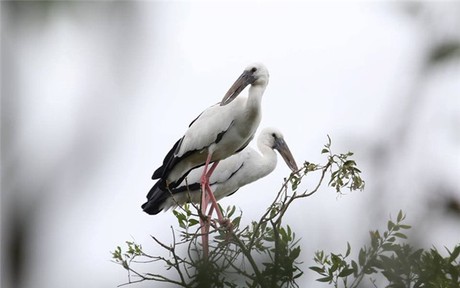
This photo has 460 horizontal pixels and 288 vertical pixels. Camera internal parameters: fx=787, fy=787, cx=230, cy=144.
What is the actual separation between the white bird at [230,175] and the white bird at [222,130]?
107 cm

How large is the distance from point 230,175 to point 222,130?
1698mm

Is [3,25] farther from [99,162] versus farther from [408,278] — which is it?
[408,278]

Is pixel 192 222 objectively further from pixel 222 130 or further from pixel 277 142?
pixel 277 142

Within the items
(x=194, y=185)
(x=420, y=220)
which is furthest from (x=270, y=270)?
(x=194, y=185)

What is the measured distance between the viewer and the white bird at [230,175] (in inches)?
314

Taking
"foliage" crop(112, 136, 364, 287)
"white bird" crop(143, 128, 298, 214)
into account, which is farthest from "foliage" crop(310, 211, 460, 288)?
"white bird" crop(143, 128, 298, 214)

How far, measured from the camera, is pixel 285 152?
8.27 metres

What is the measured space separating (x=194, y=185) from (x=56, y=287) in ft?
24.2

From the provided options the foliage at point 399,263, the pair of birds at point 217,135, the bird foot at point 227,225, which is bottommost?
the foliage at point 399,263

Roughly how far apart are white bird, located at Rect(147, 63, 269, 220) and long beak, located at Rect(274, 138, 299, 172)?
152cm

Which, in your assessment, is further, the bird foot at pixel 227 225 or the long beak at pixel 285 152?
the long beak at pixel 285 152

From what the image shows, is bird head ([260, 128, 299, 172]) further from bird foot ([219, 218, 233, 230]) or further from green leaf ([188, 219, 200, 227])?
green leaf ([188, 219, 200, 227])

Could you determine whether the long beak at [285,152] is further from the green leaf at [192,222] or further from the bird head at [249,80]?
the green leaf at [192,222]

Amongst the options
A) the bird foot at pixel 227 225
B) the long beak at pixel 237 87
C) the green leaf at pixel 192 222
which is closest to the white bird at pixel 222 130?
the long beak at pixel 237 87
